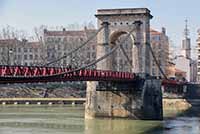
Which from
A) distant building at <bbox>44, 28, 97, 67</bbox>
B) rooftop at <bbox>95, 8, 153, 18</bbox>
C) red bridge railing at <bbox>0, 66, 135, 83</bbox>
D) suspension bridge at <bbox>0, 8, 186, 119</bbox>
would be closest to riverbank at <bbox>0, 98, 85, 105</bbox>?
distant building at <bbox>44, 28, 97, 67</bbox>

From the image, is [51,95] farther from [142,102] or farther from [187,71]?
[187,71]

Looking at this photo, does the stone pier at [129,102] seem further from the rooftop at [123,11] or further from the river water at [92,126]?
the rooftop at [123,11]

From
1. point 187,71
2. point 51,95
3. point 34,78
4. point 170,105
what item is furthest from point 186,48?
point 34,78

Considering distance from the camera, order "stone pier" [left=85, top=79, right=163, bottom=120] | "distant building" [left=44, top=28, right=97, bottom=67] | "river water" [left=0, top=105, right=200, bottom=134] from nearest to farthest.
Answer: "river water" [left=0, top=105, right=200, bottom=134] < "stone pier" [left=85, top=79, right=163, bottom=120] < "distant building" [left=44, top=28, right=97, bottom=67]

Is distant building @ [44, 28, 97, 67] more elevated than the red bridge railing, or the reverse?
distant building @ [44, 28, 97, 67]

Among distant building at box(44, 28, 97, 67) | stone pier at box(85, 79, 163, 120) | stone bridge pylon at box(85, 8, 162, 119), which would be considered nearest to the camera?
stone pier at box(85, 79, 163, 120)

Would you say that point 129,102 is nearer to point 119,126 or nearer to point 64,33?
point 119,126

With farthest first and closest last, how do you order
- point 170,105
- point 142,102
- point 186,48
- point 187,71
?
point 186,48 < point 187,71 < point 170,105 < point 142,102

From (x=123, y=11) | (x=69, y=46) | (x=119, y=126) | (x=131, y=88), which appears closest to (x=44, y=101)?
(x=69, y=46)

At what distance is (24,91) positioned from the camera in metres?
93.5

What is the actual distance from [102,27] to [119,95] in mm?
7607

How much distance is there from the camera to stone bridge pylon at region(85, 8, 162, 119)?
5516 centimetres

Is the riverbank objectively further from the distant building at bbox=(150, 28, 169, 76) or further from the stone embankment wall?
the distant building at bbox=(150, 28, 169, 76)

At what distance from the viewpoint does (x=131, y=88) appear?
183 feet
